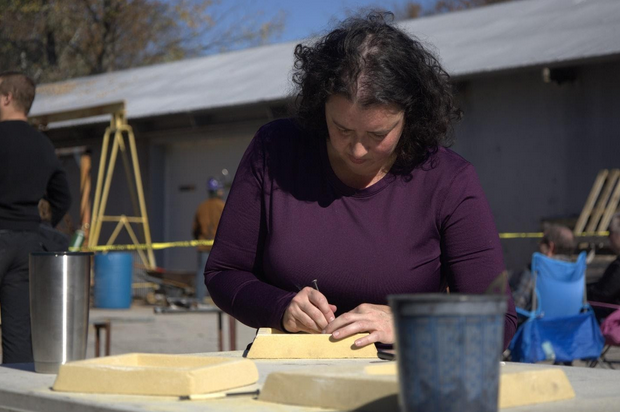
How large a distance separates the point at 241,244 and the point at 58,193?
2.86 meters

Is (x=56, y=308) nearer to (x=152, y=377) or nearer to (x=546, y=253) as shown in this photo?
(x=152, y=377)

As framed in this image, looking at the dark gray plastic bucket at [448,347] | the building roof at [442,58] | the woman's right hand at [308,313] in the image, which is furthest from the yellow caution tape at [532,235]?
the dark gray plastic bucket at [448,347]

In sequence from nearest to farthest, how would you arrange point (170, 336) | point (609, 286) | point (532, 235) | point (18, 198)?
point (18, 198) → point (609, 286) → point (170, 336) → point (532, 235)

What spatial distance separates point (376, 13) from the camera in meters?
2.66

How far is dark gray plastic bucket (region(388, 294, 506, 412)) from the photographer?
117 cm

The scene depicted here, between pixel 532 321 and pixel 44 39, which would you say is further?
pixel 44 39

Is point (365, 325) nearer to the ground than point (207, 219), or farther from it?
nearer to the ground

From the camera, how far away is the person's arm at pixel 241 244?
2.50m

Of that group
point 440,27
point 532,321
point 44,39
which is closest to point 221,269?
point 532,321

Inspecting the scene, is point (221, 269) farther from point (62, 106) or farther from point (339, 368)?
point (62, 106)

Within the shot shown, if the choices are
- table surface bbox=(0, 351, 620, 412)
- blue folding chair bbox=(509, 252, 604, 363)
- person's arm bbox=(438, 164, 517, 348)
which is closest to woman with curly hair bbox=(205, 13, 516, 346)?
person's arm bbox=(438, 164, 517, 348)

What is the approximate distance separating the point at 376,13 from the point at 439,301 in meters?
1.64

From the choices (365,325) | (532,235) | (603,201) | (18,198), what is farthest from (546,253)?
(365,325)

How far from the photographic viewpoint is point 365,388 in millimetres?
1458
